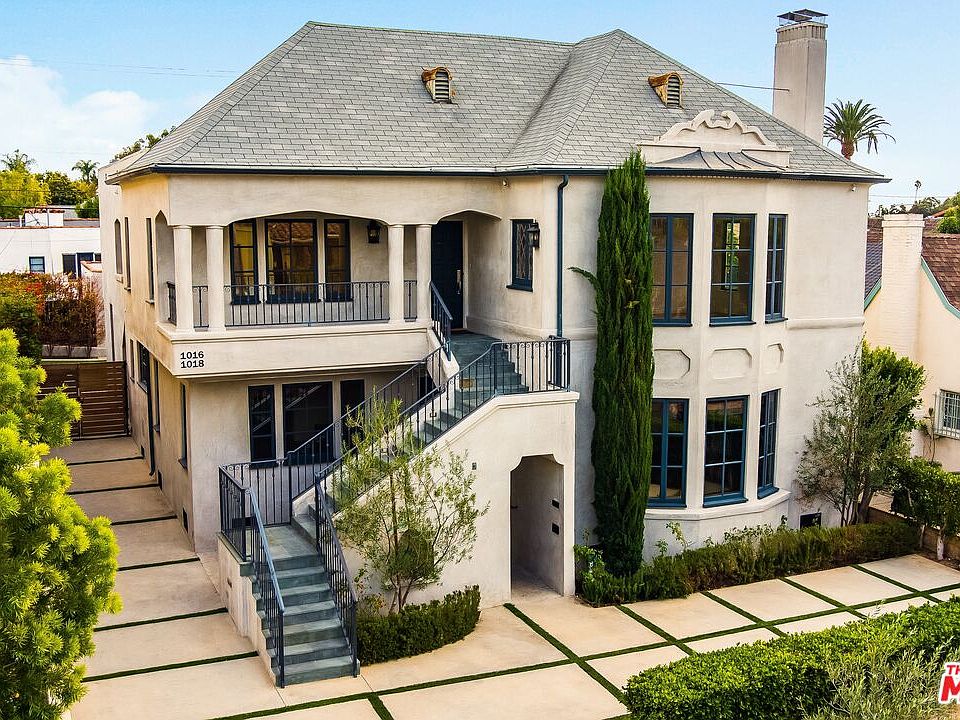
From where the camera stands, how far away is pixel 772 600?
1742cm

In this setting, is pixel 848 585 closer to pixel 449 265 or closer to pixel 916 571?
pixel 916 571

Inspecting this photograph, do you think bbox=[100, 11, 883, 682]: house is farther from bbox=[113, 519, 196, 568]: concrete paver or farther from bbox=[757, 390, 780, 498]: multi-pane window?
bbox=[113, 519, 196, 568]: concrete paver

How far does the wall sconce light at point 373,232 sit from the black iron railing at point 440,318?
1.54 m

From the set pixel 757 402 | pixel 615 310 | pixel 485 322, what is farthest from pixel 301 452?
pixel 757 402

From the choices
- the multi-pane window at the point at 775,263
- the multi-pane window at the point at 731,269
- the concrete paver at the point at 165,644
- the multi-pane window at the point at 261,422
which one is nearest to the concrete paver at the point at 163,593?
the concrete paver at the point at 165,644

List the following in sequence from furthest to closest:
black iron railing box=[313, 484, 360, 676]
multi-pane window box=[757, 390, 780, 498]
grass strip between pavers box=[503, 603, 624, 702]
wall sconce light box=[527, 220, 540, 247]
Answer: multi-pane window box=[757, 390, 780, 498], wall sconce light box=[527, 220, 540, 247], black iron railing box=[313, 484, 360, 676], grass strip between pavers box=[503, 603, 624, 702]

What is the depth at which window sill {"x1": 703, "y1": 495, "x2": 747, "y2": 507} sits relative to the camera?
18.7 m

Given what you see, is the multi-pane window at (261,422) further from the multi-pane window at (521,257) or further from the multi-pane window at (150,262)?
the multi-pane window at (521,257)

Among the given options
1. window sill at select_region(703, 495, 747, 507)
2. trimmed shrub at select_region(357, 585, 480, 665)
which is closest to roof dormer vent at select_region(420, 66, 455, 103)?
window sill at select_region(703, 495, 747, 507)

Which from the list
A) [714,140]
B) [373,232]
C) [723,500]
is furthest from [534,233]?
[723,500]

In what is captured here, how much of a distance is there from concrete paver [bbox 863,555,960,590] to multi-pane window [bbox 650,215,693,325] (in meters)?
5.95

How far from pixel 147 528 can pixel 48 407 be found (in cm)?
1069

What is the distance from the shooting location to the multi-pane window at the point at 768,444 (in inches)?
773

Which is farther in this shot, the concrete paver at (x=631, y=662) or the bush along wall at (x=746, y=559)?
the bush along wall at (x=746, y=559)
